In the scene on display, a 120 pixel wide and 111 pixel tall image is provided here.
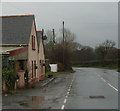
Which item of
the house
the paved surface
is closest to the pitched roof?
the house

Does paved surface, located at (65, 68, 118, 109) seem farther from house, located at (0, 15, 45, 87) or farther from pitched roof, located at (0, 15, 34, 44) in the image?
pitched roof, located at (0, 15, 34, 44)

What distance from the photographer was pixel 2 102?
13.0 metres

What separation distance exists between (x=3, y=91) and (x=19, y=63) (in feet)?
14.7

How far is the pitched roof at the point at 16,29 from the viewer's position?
2169 centimetres

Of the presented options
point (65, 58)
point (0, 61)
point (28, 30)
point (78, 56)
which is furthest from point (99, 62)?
point (0, 61)

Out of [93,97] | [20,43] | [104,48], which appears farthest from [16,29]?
[104,48]

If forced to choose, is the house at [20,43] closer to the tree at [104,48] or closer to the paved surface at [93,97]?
the paved surface at [93,97]

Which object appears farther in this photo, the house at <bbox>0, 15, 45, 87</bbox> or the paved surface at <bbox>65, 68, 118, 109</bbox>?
the house at <bbox>0, 15, 45, 87</bbox>

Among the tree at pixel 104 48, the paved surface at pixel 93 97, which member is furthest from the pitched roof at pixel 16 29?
the tree at pixel 104 48

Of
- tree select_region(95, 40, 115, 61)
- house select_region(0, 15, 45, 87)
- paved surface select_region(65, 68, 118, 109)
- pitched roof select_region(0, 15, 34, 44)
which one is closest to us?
paved surface select_region(65, 68, 118, 109)

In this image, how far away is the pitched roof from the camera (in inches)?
854

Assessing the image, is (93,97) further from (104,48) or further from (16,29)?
(104,48)

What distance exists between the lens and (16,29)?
23.2 m

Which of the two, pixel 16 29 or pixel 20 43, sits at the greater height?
pixel 16 29
